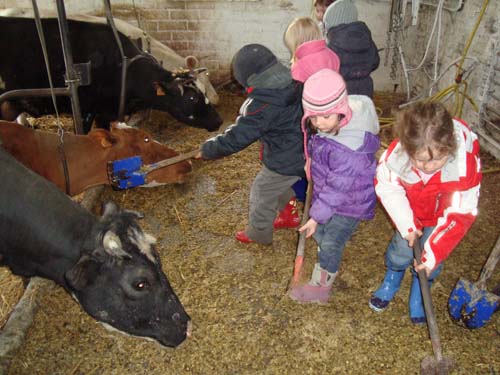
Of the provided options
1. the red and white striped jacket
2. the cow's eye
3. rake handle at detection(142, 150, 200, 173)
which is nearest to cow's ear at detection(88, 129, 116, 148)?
rake handle at detection(142, 150, 200, 173)

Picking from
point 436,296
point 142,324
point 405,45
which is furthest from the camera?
point 405,45

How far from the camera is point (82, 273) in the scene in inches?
84.4

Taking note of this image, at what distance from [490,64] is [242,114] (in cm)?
364

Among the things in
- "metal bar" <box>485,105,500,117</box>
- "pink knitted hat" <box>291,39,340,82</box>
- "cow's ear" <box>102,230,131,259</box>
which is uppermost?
"pink knitted hat" <box>291,39,340,82</box>

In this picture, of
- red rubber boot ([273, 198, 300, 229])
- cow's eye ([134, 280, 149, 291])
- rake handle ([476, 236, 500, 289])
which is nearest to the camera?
cow's eye ([134, 280, 149, 291])

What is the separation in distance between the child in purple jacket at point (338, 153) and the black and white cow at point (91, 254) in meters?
1.00

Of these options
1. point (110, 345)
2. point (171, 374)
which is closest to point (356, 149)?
point (171, 374)

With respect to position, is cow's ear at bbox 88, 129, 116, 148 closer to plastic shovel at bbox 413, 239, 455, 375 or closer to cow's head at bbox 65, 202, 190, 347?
cow's head at bbox 65, 202, 190, 347

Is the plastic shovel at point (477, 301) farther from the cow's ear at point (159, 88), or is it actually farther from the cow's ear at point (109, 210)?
the cow's ear at point (159, 88)

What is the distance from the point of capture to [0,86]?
5352 mm

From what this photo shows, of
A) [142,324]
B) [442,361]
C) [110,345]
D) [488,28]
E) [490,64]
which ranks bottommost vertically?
[110,345]

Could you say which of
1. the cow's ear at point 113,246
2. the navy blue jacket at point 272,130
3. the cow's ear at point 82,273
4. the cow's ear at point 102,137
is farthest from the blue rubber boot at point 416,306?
the cow's ear at point 102,137

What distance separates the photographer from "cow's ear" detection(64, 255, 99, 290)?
6.98ft

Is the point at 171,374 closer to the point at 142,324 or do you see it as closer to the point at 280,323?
the point at 142,324
